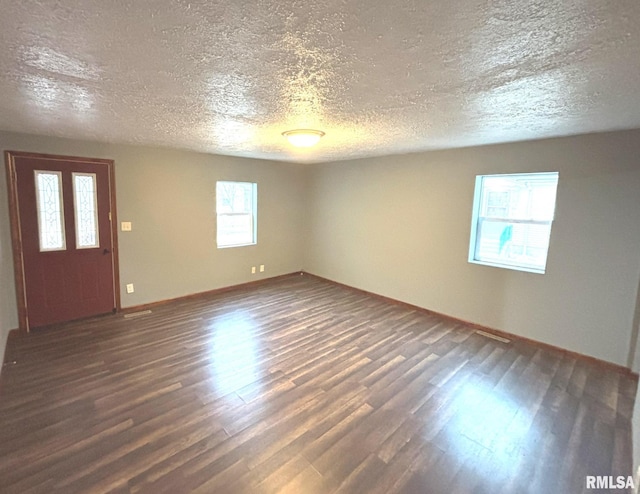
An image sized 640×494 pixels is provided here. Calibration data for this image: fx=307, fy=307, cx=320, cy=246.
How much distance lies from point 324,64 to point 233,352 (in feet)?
9.40

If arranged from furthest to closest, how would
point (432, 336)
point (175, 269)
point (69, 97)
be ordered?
1. point (175, 269)
2. point (432, 336)
3. point (69, 97)

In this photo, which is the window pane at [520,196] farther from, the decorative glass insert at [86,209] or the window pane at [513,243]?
the decorative glass insert at [86,209]

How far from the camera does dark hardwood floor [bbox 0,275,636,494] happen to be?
1.86 m

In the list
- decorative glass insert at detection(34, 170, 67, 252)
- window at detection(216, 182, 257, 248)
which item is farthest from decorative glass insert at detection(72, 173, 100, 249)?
window at detection(216, 182, 257, 248)

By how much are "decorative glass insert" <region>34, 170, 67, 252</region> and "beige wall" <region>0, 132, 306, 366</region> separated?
279 mm

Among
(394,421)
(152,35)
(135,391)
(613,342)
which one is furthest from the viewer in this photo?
(613,342)

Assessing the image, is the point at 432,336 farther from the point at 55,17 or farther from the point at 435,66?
the point at 55,17

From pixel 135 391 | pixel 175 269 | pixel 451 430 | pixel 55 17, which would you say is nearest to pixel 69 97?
pixel 55 17

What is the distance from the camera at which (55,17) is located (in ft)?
3.85

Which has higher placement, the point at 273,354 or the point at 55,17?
the point at 55,17

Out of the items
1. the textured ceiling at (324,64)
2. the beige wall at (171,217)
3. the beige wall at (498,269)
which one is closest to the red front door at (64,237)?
the beige wall at (171,217)

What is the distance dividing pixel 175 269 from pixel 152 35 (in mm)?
4022

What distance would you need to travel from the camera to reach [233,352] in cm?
331

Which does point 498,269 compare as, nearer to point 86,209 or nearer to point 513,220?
point 513,220
